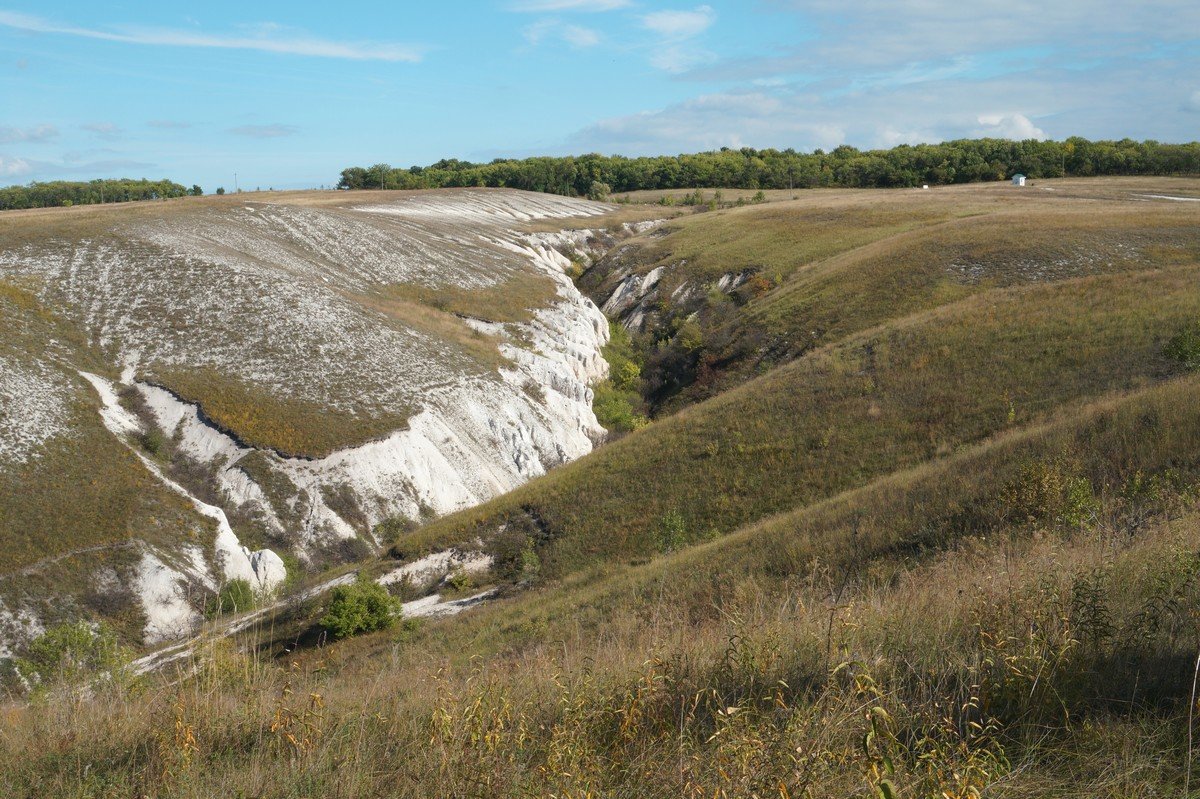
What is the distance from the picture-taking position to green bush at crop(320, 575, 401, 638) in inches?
936

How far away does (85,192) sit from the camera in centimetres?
15012

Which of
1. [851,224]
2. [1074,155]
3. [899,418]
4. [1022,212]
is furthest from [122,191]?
[1074,155]

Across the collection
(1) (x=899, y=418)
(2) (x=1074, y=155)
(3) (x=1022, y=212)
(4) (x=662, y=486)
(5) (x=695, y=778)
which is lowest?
(4) (x=662, y=486)

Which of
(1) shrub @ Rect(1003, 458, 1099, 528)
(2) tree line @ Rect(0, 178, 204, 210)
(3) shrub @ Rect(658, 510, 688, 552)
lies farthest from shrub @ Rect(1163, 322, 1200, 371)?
(2) tree line @ Rect(0, 178, 204, 210)

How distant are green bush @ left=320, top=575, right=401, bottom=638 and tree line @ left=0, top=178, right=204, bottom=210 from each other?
144034mm

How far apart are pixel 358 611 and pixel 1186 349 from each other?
2890 cm

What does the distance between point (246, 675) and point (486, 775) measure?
371cm

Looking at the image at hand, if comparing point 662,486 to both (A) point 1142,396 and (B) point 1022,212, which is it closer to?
(A) point 1142,396

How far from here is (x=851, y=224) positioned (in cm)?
8331

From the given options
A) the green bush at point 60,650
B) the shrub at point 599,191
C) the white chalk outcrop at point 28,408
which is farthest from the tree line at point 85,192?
the green bush at point 60,650

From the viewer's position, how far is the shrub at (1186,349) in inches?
1014

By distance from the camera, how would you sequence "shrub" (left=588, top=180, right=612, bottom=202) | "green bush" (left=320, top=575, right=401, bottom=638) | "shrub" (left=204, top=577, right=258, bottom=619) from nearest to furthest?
"green bush" (left=320, top=575, right=401, bottom=638), "shrub" (left=204, top=577, right=258, bottom=619), "shrub" (left=588, top=180, right=612, bottom=202)

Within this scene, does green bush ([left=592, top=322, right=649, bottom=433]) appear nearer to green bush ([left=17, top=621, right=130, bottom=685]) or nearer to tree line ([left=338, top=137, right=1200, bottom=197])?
green bush ([left=17, top=621, right=130, bottom=685])

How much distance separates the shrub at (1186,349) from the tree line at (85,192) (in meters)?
157
